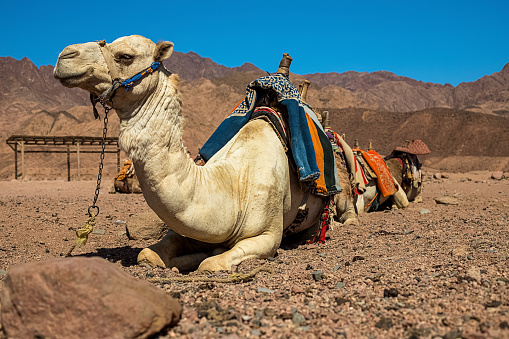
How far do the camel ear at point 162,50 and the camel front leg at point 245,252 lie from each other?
1.82 meters

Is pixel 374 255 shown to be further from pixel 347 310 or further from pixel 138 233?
pixel 138 233

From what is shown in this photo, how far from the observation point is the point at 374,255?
16.9ft

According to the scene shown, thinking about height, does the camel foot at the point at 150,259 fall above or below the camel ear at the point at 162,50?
below

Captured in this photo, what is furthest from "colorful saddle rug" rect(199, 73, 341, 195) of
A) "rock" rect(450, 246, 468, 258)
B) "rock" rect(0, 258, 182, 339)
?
"rock" rect(0, 258, 182, 339)

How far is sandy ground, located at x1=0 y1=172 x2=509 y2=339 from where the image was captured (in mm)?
2764

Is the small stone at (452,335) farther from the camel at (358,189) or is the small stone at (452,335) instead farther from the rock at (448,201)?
the rock at (448,201)

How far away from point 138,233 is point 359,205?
4.09 m

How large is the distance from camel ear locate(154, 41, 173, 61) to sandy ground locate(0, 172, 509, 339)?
6.16 ft

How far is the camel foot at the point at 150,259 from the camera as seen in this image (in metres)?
4.69

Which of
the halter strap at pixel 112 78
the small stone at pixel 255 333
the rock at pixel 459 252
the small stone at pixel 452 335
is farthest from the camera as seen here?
the rock at pixel 459 252

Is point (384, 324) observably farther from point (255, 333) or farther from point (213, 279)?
point (213, 279)

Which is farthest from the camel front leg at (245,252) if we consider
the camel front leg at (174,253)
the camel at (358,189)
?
the camel at (358,189)

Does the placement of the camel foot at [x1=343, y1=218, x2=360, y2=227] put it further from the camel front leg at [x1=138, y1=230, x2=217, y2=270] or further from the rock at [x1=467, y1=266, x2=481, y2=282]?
the rock at [x1=467, y1=266, x2=481, y2=282]

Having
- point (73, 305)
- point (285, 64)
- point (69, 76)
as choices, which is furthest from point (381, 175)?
point (73, 305)
